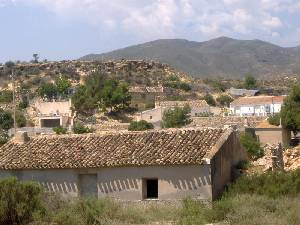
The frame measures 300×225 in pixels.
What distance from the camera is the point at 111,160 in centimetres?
2236

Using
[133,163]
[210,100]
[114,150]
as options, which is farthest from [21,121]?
[133,163]

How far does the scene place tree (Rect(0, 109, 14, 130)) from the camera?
2816 inches

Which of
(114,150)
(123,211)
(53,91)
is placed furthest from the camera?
(53,91)

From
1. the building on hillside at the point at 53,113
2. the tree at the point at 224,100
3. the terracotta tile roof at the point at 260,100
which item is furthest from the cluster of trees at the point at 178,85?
the building on hillside at the point at 53,113

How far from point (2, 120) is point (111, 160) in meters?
53.2

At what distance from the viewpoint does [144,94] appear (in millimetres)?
94688

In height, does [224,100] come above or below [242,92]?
below

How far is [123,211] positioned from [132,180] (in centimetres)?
412

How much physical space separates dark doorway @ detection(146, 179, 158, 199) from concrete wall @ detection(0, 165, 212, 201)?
47 centimetres

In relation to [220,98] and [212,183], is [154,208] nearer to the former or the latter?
[212,183]

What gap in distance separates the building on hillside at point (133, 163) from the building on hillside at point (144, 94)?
208ft

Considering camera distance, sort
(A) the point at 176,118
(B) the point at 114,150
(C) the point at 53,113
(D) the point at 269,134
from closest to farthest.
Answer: (B) the point at 114,150 < (D) the point at 269,134 < (A) the point at 176,118 < (C) the point at 53,113

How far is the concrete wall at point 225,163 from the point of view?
21406 mm

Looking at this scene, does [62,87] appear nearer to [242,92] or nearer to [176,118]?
[242,92]
